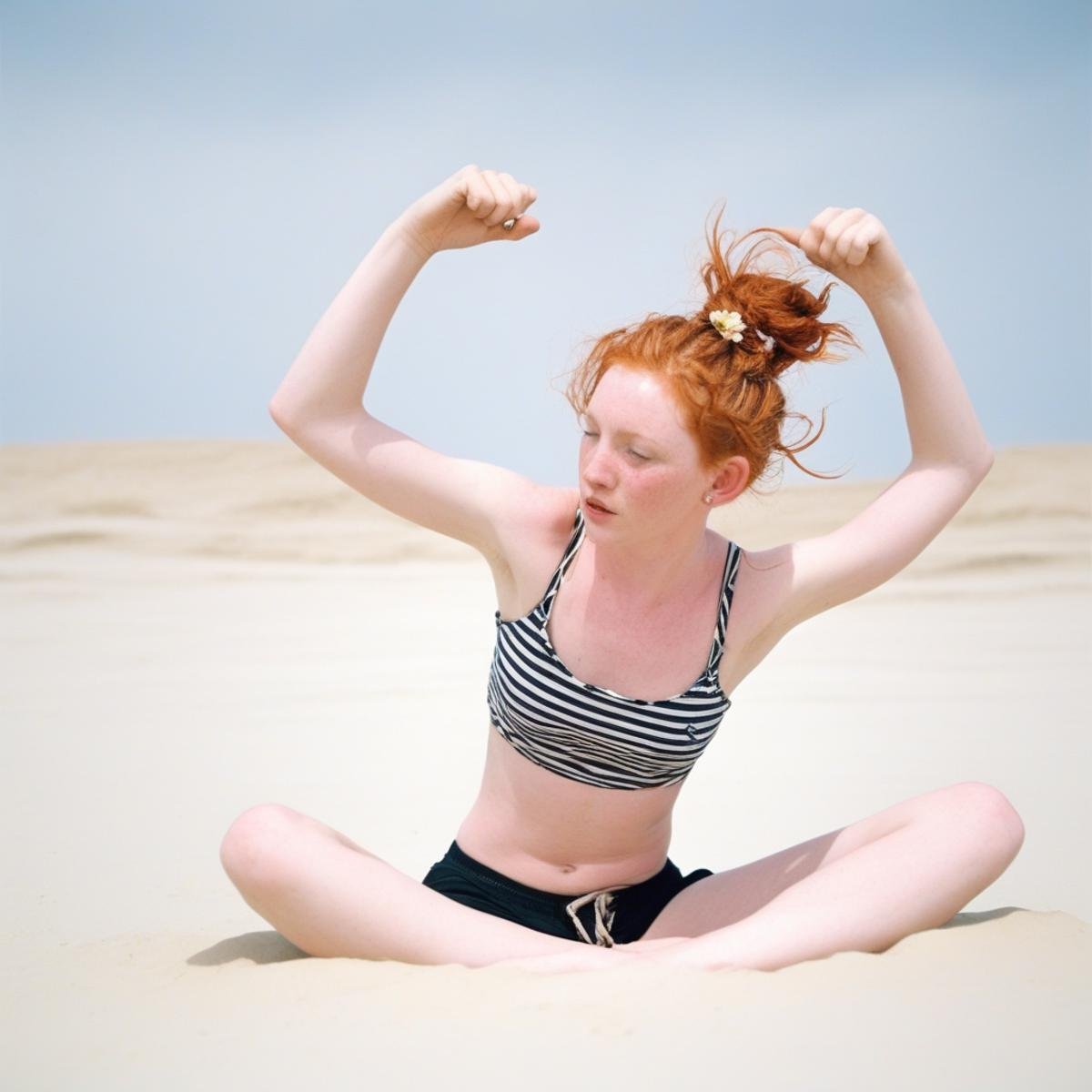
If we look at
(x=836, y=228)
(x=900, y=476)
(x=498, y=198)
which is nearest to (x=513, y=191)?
(x=498, y=198)

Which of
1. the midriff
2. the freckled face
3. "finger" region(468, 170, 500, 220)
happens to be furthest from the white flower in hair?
the midriff

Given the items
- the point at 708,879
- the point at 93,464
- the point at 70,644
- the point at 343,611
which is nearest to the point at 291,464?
the point at 93,464

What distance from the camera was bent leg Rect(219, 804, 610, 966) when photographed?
106 inches

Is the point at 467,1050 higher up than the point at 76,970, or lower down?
higher up

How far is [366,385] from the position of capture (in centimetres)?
296

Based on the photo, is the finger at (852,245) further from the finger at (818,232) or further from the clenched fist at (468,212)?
the clenched fist at (468,212)

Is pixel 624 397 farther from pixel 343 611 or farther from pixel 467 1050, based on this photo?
pixel 343 611

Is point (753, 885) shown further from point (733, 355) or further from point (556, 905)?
point (733, 355)

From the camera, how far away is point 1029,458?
667 inches

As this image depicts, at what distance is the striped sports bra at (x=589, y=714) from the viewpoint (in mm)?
2826

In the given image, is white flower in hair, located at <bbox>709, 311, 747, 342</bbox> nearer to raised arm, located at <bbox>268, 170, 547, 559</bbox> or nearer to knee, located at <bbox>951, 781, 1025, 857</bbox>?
raised arm, located at <bbox>268, 170, 547, 559</bbox>

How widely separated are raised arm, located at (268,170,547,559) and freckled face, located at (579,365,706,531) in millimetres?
244

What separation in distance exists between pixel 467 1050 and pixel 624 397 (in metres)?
1.27

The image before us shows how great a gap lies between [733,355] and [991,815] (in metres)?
1.08
